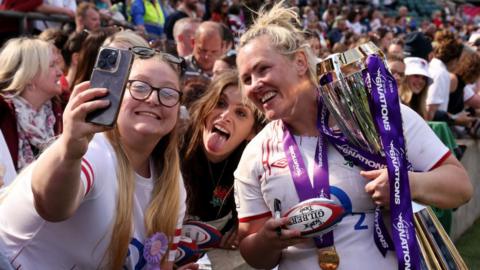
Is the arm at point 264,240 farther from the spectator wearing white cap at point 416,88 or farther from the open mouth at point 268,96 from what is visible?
the spectator wearing white cap at point 416,88

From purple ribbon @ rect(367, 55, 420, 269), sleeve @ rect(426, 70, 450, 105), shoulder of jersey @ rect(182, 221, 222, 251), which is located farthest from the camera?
sleeve @ rect(426, 70, 450, 105)

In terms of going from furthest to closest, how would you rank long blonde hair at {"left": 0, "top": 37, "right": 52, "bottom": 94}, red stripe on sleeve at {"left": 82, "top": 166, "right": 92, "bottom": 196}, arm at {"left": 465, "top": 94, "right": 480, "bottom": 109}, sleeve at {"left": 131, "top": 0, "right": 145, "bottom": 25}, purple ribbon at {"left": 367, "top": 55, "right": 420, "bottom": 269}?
sleeve at {"left": 131, "top": 0, "right": 145, "bottom": 25}
arm at {"left": 465, "top": 94, "right": 480, "bottom": 109}
long blonde hair at {"left": 0, "top": 37, "right": 52, "bottom": 94}
purple ribbon at {"left": 367, "top": 55, "right": 420, "bottom": 269}
red stripe on sleeve at {"left": 82, "top": 166, "right": 92, "bottom": 196}

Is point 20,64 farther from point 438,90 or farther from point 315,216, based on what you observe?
point 438,90

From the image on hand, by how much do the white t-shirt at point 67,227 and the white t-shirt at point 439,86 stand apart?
17.9ft

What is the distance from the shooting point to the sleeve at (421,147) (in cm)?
270

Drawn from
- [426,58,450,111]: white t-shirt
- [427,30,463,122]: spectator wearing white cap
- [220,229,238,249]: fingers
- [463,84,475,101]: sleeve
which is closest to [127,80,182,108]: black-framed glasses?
[220,229,238,249]: fingers

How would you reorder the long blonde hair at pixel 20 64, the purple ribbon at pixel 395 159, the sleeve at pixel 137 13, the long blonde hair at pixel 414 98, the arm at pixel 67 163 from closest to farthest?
the arm at pixel 67 163, the purple ribbon at pixel 395 159, the long blonde hair at pixel 20 64, the long blonde hair at pixel 414 98, the sleeve at pixel 137 13

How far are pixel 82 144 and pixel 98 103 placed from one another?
12cm

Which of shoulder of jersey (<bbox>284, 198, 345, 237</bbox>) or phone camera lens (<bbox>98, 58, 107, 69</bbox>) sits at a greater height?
phone camera lens (<bbox>98, 58, 107, 69</bbox>)

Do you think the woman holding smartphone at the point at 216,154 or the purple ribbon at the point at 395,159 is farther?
the woman holding smartphone at the point at 216,154

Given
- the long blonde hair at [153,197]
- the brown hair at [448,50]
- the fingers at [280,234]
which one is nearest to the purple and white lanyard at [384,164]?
the fingers at [280,234]

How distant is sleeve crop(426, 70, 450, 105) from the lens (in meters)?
7.32

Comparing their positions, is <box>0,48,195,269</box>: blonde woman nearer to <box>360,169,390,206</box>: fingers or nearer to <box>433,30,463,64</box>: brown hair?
<box>360,169,390,206</box>: fingers

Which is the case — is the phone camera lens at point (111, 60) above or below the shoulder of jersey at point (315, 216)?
above
